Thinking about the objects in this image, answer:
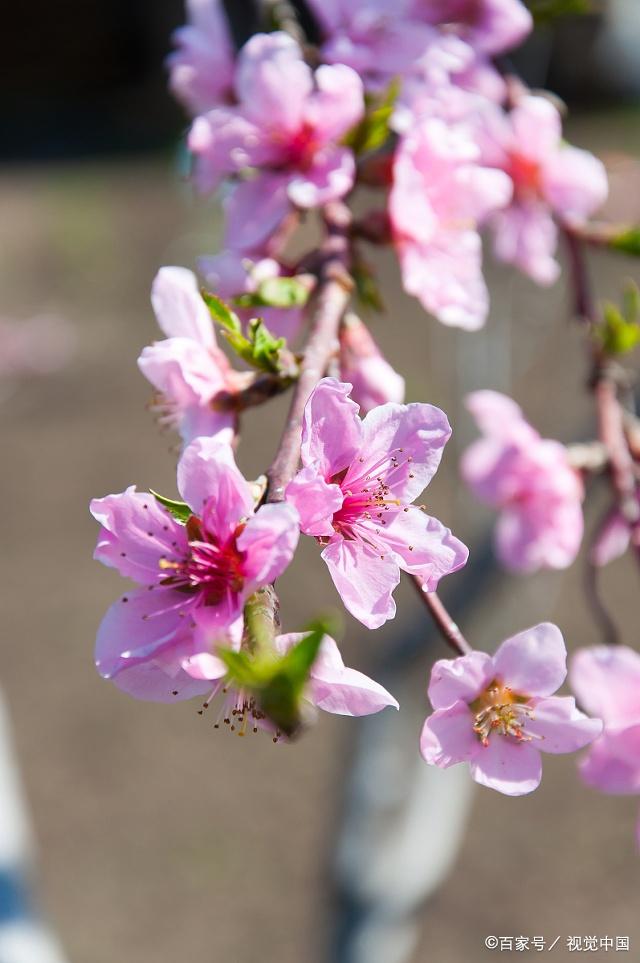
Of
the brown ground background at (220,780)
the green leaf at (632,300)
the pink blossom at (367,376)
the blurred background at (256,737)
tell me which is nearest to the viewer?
the pink blossom at (367,376)

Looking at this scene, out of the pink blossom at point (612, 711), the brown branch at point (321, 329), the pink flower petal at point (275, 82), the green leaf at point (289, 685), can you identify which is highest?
the pink flower petal at point (275, 82)

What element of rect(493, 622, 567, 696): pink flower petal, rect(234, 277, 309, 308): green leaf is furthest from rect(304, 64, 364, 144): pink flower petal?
rect(493, 622, 567, 696): pink flower petal

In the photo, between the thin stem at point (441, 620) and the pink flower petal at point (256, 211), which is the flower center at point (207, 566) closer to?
the thin stem at point (441, 620)

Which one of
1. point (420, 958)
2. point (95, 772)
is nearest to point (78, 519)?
point (95, 772)

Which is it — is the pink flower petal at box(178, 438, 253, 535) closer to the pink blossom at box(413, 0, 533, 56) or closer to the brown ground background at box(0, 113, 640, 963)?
the pink blossom at box(413, 0, 533, 56)

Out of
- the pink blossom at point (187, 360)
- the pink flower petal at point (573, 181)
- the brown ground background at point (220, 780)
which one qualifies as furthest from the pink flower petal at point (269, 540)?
the brown ground background at point (220, 780)

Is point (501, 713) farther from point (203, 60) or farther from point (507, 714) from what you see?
point (203, 60)
